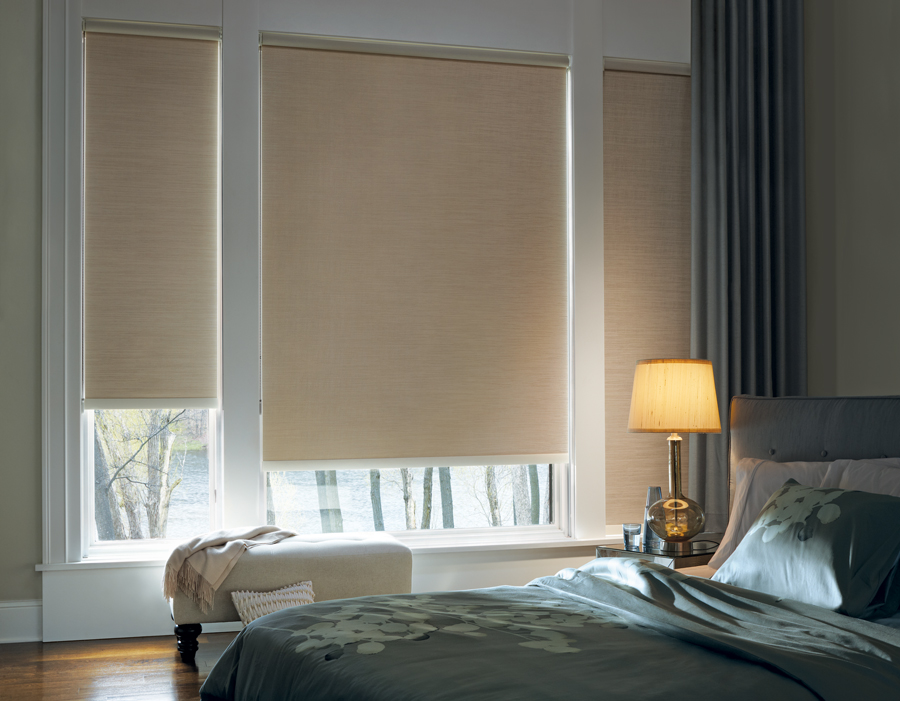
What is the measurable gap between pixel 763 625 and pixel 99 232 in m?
3.15

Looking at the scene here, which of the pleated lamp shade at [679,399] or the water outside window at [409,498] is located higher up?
the pleated lamp shade at [679,399]

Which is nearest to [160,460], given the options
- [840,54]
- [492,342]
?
[492,342]

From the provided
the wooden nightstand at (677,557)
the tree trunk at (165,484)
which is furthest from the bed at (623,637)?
the tree trunk at (165,484)

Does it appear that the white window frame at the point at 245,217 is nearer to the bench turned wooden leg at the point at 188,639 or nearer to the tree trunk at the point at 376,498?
the tree trunk at the point at 376,498

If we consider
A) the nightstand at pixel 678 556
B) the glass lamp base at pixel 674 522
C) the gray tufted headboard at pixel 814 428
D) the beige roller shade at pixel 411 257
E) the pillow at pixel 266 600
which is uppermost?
the beige roller shade at pixel 411 257

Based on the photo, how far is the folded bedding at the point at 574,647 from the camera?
143 centimetres

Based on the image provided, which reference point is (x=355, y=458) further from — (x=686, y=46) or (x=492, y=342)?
(x=686, y=46)

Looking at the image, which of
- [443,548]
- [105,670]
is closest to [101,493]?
[105,670]

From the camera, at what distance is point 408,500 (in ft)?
13.0

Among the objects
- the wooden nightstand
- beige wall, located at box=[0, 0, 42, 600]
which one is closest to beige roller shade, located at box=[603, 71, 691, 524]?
the wooden nightstand

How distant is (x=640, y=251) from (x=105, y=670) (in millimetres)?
3043

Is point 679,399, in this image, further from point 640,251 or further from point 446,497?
point 446,497

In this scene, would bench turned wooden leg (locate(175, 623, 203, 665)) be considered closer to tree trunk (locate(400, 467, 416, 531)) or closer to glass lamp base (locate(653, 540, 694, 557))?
tree trunk (locate(400, 467, 416, 531))

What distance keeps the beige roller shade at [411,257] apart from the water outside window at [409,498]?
0.13m
